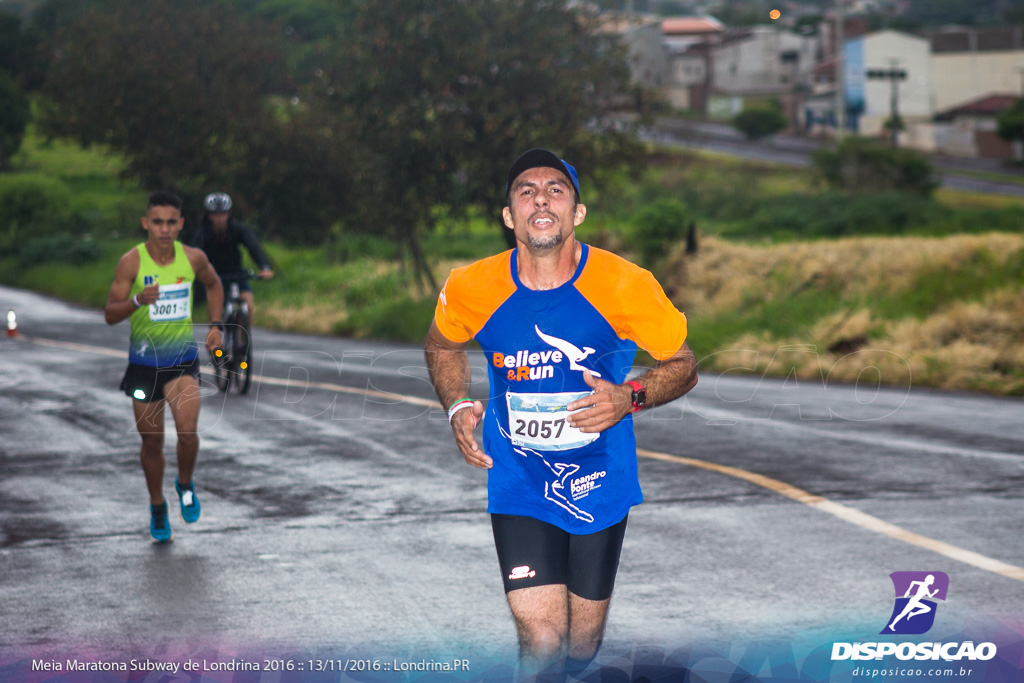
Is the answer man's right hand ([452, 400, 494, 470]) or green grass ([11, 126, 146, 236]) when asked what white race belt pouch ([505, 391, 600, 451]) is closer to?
man's right hand ([452, 400, 494, 470])

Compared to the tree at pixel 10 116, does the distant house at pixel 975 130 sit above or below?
below

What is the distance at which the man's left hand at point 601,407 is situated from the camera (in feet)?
13.4

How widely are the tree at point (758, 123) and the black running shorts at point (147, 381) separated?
8384cm

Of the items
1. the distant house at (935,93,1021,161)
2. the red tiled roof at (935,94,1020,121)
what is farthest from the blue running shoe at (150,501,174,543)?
the red tiled roof at (935,94,1020,121)

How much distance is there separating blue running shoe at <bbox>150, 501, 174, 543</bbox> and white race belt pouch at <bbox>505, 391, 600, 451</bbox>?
436 centimetres

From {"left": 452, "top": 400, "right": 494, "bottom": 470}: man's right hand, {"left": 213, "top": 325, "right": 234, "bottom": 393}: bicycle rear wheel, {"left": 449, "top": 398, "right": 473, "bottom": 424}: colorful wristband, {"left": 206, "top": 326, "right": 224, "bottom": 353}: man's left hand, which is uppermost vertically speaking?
{"left": 449, "top": 398, "right": 473, "bottom": 424}: colorful wristband

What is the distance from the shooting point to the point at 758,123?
8800 centimetres

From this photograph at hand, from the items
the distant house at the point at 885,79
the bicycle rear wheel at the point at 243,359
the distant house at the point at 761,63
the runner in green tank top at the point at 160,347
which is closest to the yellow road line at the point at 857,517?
the runner in green tank top at the point at 160,347

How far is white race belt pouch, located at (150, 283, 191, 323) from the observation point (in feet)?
26.4

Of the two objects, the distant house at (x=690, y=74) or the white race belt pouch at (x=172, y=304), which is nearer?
the white race belt pouch at (x=172, y=304)

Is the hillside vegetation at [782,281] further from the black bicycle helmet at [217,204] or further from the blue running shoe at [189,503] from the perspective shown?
the blue running shoe at [189,503]

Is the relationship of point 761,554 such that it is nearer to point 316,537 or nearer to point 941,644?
point 941,644

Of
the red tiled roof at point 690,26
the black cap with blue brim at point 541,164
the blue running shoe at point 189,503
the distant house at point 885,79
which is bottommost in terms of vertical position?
the blue running shoe at point 189,503

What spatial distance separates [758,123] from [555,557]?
286 ft
